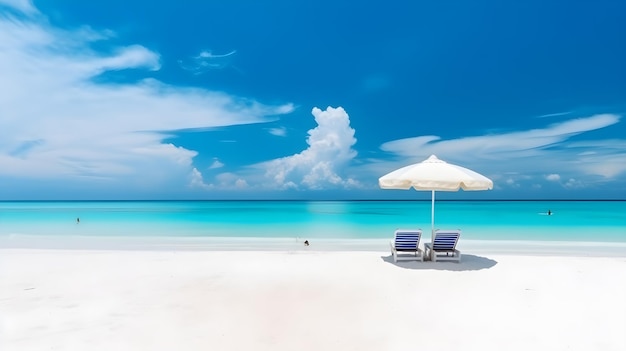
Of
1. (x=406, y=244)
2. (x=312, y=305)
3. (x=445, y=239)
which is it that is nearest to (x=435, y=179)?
(x=445, y=239)

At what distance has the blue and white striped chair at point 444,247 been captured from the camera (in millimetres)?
6848

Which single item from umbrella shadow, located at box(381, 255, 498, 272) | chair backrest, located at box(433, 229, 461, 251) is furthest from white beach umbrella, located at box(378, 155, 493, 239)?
umbrella shadow, located at box(381, 255, 498, 272)

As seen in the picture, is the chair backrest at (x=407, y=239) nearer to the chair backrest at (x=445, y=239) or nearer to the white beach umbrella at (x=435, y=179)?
the chair backrest at (x=445, y=239)

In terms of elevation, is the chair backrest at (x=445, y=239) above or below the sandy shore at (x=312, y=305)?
above

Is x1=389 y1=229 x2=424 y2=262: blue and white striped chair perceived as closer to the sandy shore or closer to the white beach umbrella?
the sandy shore

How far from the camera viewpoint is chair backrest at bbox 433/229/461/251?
6.80 meters

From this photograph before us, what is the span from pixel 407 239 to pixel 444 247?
0.74 meters

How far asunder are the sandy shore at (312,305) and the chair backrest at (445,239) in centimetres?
33

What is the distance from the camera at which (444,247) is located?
703 cm

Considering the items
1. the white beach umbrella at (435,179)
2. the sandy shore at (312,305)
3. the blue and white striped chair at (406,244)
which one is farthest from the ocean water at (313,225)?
the sandy shore at (312,305)

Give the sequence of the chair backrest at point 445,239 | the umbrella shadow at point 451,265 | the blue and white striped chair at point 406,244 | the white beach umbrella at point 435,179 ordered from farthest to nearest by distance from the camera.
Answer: the blue and white striped chair at point 406,244 < the chair backrest at point 445,239 < the umbrella shadow at point 451,265 < the white beach umbrella at point 435,179

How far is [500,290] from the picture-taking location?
5.18 metres

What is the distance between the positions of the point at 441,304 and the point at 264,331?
2.24 m

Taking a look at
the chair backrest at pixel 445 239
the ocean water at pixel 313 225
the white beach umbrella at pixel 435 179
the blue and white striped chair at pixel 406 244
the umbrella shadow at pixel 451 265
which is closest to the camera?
the white beach umbrella at pixel 435 179
